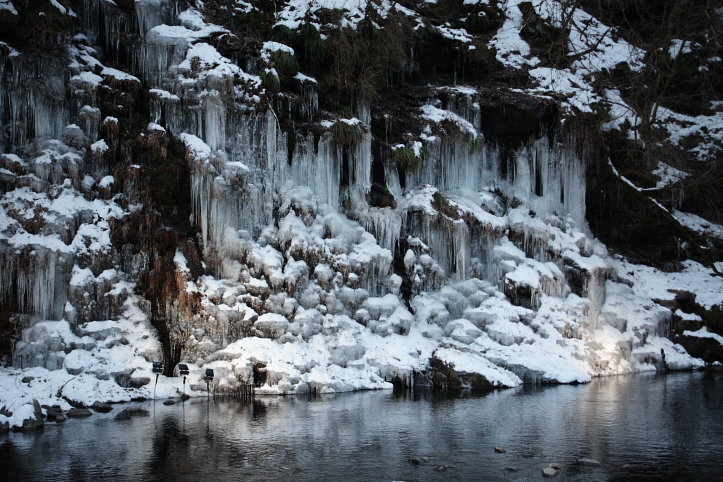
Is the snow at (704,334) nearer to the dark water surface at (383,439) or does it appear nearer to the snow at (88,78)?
the dark water surface at (383,439)

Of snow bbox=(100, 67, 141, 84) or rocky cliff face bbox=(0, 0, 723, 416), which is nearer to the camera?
rocky cliff face bbox=(0, 0, 723, 416)

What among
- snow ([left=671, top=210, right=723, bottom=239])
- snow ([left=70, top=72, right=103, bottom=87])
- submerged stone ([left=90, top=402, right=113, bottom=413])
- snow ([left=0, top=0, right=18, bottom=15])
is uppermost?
snow ([left=0, top=0, right=18, bottom=15])

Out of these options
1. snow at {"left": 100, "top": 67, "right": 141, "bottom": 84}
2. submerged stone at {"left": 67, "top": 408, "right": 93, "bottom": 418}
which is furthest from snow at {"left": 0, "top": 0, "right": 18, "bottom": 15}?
submerged stone at {"left": 67, "top": 408, "right": 93, "bottom": 418}

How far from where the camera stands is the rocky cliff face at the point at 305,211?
1717 centimetres

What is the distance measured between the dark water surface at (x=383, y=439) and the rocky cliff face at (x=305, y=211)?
2.57 m

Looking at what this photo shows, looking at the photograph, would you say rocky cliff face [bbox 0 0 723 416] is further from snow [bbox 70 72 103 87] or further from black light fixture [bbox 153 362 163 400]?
black light fixture [bbox 153 362 163 400]

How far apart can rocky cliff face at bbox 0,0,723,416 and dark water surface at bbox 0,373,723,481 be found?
2575 mm

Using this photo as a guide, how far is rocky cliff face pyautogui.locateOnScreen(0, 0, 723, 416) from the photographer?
56.3 feet

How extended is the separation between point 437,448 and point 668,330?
52.8ft

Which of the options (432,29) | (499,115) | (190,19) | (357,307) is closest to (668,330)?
(499,115)

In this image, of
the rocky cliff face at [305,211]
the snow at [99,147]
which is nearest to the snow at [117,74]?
the rocky cliff face at [305,211]

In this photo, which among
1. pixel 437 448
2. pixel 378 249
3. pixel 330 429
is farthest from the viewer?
pixel 378 249

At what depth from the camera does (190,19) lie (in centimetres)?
2194

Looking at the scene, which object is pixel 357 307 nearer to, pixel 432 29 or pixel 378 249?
pixel 378 249
